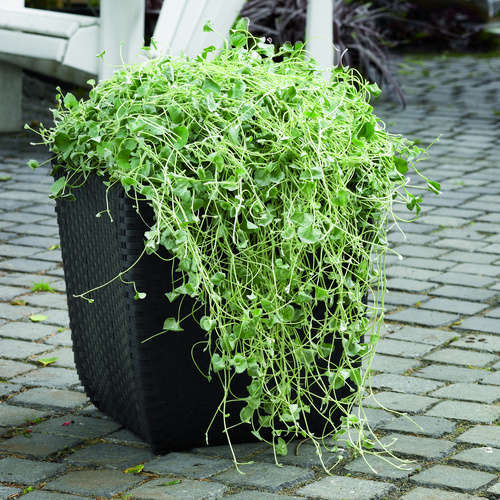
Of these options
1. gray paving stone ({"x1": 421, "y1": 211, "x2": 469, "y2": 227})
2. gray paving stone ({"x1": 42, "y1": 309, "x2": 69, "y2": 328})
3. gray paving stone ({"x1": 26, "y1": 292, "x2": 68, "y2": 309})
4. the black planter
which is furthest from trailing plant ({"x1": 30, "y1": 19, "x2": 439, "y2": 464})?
gray paving stone ({"x1": 421, "y1": 211, "x2": 469, "y2": 227})

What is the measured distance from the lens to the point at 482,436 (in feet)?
7.94

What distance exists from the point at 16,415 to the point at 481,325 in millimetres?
1710

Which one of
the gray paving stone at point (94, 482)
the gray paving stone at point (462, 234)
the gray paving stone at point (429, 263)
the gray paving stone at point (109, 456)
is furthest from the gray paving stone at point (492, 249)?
the gray paving stone at point (94, 482)

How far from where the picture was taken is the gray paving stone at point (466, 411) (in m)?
2.54

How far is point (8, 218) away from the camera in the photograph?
15.3ft

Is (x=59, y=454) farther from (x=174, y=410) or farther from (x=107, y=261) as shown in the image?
(x=107, y=261)

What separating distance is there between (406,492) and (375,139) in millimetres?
866

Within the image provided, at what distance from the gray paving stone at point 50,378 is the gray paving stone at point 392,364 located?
0.97m

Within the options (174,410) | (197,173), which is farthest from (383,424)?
(197,173)

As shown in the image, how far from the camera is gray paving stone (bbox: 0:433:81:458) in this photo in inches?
91.0

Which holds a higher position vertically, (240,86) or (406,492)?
(240,86)

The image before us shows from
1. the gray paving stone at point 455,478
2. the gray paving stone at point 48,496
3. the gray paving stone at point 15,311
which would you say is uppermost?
the gray paving stone at point 15,311

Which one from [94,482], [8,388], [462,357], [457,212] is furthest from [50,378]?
[457,212]

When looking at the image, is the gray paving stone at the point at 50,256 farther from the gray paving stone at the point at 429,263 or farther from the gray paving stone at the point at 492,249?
the gray paving stone at the point at 492,249
